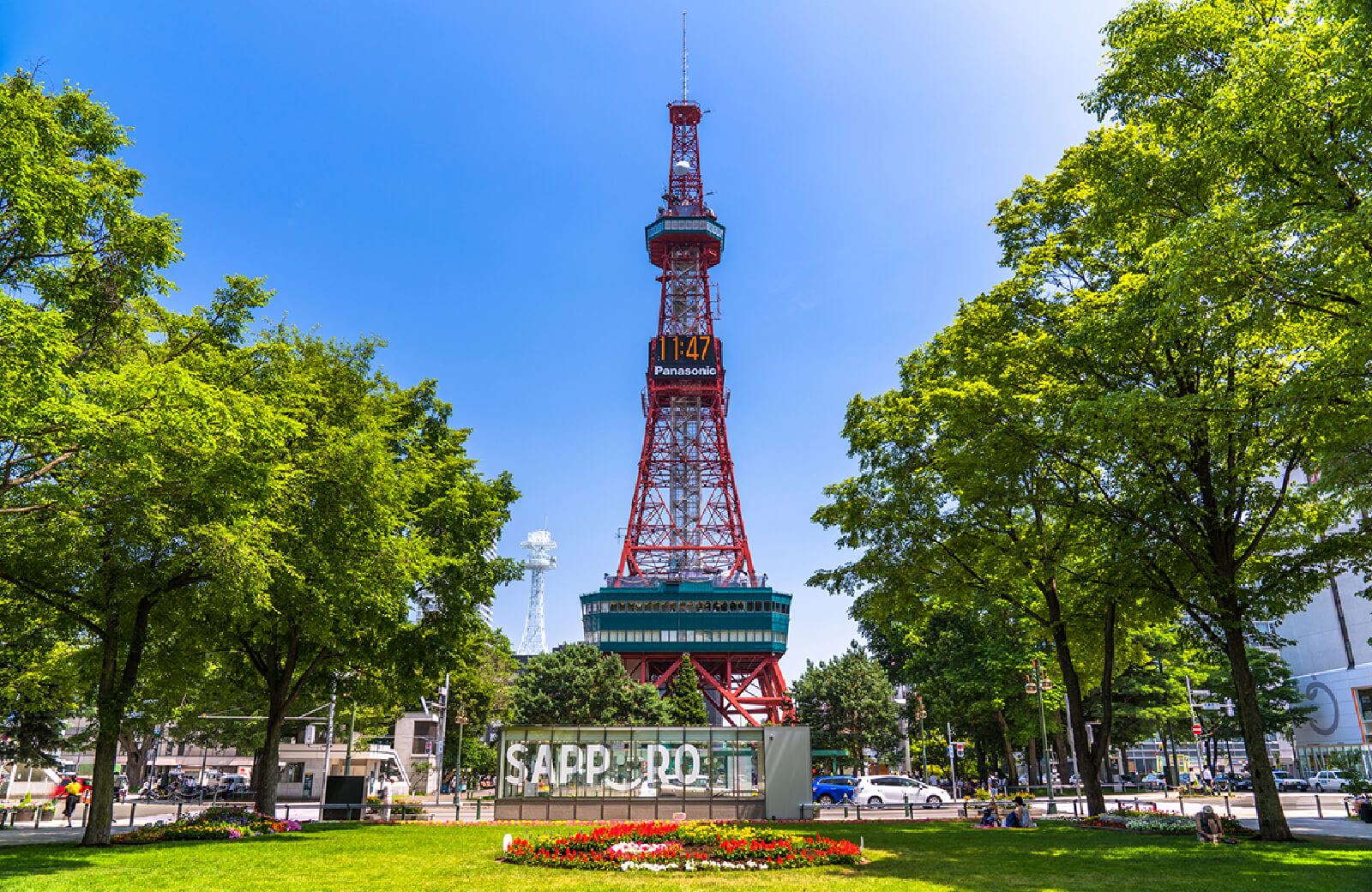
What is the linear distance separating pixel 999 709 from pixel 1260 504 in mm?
35424

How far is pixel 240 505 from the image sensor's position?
1727 cm

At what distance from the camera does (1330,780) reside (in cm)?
5566

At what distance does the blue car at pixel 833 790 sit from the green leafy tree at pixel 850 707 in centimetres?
2552

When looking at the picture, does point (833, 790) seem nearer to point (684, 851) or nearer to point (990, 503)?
point (990, 503)

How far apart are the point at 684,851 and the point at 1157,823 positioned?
46.6 ft

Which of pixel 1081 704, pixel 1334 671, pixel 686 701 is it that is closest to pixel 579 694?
pixel 686 701

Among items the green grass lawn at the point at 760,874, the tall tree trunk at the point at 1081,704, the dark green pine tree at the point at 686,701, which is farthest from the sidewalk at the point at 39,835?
the dark green pine tree at the point at 686,701

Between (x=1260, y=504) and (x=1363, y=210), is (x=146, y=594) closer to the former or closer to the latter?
(x=1363, y=210)

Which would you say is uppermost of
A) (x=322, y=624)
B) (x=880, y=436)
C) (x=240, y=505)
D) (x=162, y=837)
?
(x=880, y=436)

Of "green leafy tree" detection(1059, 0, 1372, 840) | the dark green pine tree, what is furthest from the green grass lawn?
the dark green pine tree

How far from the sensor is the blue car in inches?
1695

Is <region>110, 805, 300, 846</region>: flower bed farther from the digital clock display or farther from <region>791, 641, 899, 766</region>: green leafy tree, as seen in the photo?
the digital clock display

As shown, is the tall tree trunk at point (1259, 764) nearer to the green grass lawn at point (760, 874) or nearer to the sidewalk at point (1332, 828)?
the green grass lawn at point (760, 874)

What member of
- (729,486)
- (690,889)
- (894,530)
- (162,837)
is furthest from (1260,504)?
(729,486)
